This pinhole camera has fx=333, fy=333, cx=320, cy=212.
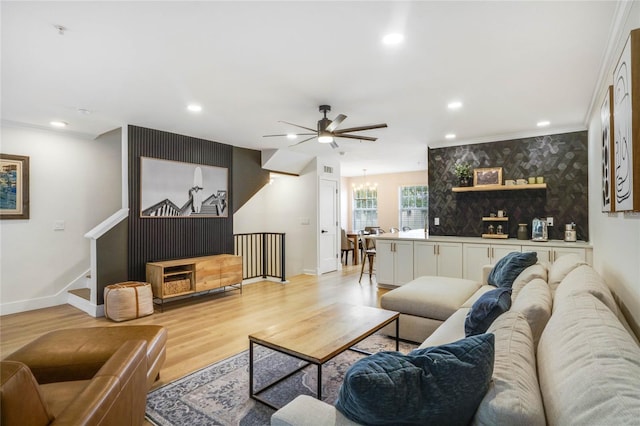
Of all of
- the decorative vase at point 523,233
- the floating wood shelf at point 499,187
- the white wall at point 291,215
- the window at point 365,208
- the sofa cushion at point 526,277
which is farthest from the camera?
the window at point 365,208

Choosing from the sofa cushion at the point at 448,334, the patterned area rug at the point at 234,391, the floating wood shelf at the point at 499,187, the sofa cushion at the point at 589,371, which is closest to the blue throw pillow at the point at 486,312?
the sofa cushion at the point at 448,334

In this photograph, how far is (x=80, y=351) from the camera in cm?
205

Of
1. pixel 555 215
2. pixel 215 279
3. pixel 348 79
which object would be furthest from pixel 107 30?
pixel 555 215

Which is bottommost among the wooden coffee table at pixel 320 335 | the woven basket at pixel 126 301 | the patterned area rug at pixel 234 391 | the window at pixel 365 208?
the patterned area rug at pixel 234 391

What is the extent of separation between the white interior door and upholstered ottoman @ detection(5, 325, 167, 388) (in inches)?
194

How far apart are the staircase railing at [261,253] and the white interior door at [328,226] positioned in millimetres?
923

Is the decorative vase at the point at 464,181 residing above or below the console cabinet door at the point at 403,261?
above

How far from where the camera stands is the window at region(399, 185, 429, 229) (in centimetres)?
1046

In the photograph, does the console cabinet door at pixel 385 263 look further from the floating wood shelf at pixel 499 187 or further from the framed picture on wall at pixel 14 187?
the framed picture on wall at pixel 14 187

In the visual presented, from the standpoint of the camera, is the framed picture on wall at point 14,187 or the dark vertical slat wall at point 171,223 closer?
the framed picture on wall at point 14,187

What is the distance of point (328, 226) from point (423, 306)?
4313mm

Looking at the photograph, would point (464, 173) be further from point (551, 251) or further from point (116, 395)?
point (116, 395)

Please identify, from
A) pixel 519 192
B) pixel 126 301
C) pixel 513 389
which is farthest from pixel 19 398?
pixel 519 192

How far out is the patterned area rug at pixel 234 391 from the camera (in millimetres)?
2162
